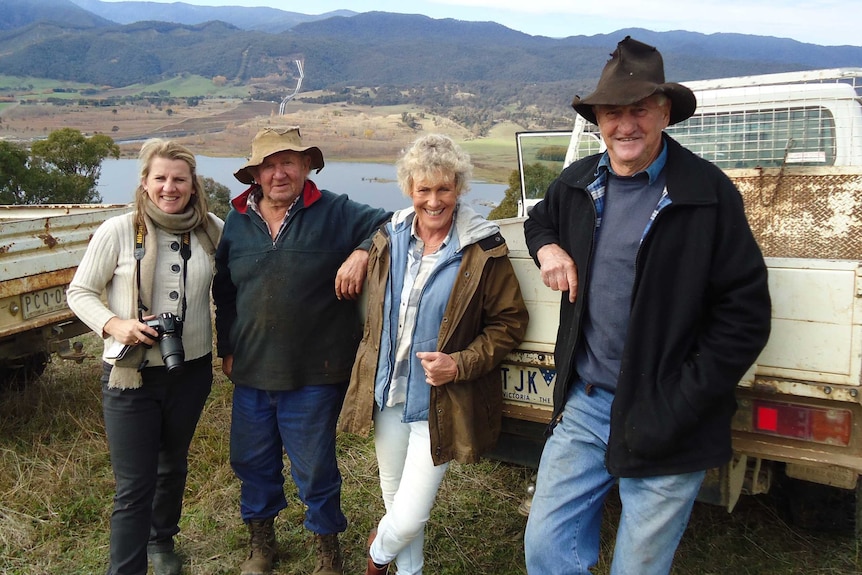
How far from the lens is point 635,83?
2008 mm

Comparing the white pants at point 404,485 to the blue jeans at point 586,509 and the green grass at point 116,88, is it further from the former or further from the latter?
the green grass at point 116,88

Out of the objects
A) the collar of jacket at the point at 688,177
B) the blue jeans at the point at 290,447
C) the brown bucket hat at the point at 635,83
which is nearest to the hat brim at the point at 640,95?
the brown bucket hat at the point at 635,83

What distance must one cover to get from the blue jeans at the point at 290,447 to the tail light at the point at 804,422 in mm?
1528

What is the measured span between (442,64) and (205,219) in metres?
54.1

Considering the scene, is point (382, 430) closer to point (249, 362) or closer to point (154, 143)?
point (249, 362)

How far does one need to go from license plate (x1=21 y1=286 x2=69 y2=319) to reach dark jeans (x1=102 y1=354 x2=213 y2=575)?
1.95m

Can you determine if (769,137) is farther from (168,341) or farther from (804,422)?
(168,341)

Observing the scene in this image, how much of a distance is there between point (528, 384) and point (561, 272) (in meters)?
0.65

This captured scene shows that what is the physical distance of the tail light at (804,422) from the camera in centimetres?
218

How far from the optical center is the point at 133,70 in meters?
48.8

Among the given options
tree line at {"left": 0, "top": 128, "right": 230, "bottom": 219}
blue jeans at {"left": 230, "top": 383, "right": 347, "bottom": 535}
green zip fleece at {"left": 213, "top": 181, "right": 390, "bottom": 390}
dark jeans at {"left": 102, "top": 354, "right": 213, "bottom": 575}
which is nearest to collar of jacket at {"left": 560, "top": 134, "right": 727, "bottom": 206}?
green zip fleece at {"left": 213, "top": 181, "right": 390, "bottom": 390}

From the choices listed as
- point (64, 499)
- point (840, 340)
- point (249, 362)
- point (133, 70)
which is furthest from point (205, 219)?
point (133, 70)

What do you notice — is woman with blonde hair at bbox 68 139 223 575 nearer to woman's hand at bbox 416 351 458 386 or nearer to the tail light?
woman's hand at bbox 416 351 458 386

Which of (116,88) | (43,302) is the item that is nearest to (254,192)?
(43,302)
